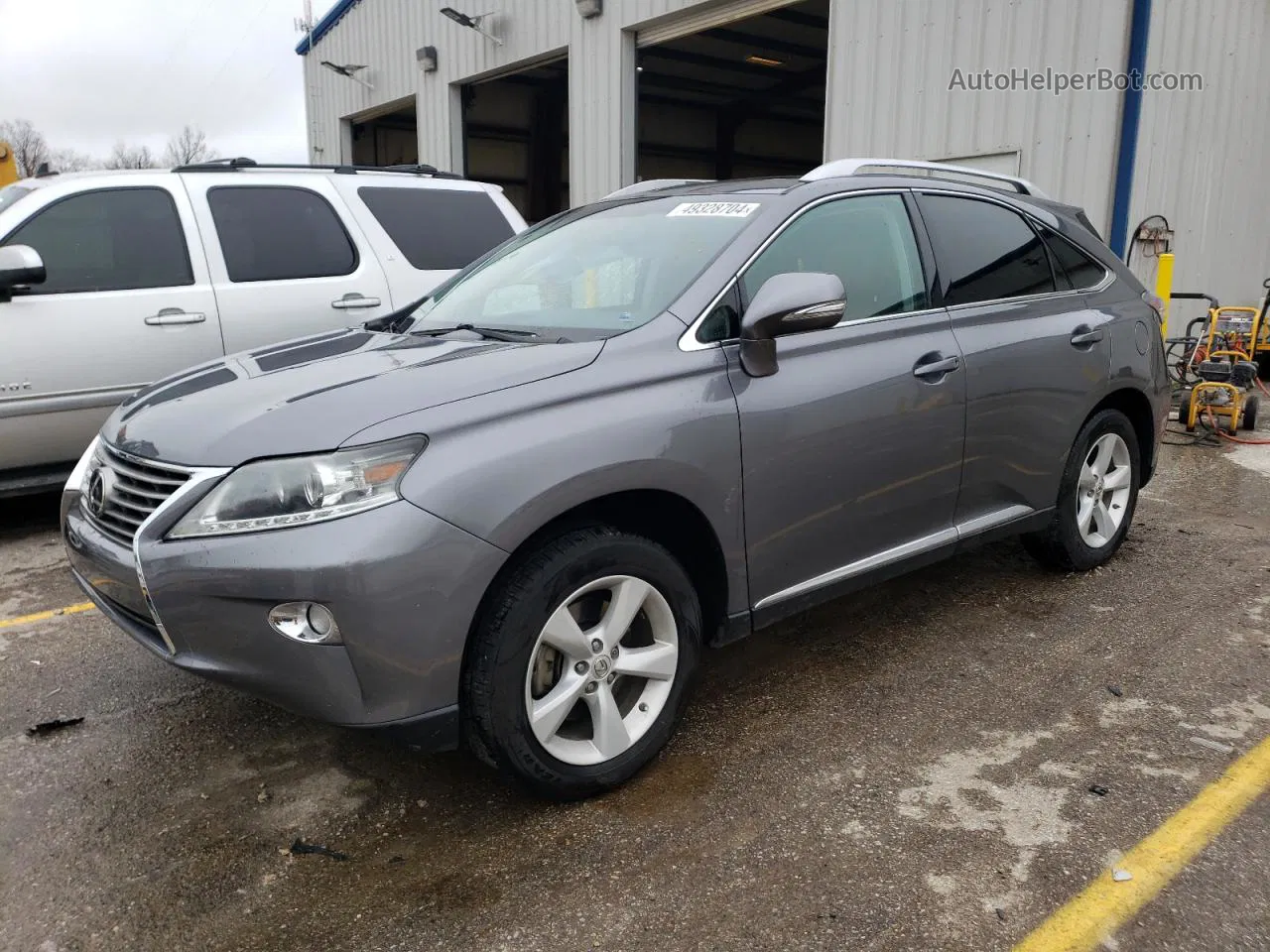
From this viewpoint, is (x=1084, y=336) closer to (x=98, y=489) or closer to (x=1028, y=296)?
(x=1028, y=296)

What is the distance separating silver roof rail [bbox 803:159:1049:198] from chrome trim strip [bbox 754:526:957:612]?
1.31 metres

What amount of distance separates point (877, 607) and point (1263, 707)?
1395mm

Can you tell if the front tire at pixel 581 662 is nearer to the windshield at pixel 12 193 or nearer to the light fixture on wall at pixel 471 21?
the windshield at pixel 12 193

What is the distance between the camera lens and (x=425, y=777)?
112 inches

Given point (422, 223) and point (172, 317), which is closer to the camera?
point (172, 317)

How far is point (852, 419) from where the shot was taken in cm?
311

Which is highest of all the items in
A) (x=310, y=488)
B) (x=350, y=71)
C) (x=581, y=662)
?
(x=350, y=71)

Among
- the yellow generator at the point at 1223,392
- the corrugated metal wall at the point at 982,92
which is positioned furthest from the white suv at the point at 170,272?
the yellow generator at the point at 1223,392

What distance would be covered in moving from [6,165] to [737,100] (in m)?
17.6

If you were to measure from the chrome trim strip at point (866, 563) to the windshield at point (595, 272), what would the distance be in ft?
3.12

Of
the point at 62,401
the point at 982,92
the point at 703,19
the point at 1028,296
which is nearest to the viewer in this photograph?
the point at 1028,296

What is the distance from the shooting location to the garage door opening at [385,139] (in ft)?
69.2

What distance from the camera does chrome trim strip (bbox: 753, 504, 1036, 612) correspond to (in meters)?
3.09

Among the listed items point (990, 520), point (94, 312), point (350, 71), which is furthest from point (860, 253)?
point (350, 71)
